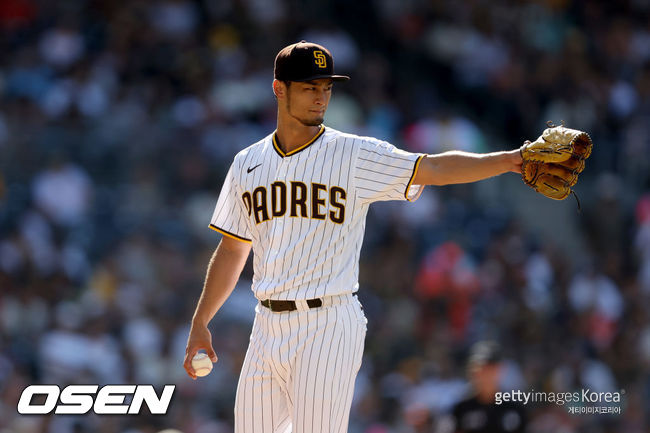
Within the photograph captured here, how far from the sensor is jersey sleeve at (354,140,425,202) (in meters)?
3.90

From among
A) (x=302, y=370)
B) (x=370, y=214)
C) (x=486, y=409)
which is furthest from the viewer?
(x=370, y=214)

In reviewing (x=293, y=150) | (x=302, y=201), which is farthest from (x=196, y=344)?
(x=293, y=150)

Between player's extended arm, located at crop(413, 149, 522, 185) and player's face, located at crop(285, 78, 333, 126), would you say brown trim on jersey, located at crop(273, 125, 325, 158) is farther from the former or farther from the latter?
player's extended arm, located at crop(413, 149, 522, 185)

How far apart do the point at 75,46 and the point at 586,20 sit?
641cm

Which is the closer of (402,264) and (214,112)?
(402,264)

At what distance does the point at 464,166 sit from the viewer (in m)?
3.77

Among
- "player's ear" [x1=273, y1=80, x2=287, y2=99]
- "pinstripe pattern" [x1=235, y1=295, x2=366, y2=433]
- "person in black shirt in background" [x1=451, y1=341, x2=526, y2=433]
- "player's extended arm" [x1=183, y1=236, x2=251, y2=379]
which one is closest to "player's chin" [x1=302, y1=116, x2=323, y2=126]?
"player's ear" [x1=273, y1=80, x2=287, y2=99]

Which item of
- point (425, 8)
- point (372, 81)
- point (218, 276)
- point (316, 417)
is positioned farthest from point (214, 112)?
point (316, 417)

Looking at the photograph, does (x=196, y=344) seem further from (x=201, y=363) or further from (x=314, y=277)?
(x=314, y=277)

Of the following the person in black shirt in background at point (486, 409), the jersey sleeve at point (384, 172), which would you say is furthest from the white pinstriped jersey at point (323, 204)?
the person in black shirt in background at point (486, 409)

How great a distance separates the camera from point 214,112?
33.5 ft

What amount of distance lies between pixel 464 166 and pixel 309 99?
71 centimetres

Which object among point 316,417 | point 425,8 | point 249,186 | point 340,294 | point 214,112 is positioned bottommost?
point 316,417

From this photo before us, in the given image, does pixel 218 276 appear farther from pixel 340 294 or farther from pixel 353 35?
pixel 353 35
